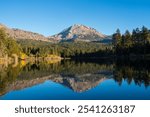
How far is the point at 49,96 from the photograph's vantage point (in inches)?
1213

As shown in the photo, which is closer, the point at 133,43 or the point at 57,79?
the point at 57,79

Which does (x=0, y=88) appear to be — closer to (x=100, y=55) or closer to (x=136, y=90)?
(x=136, y=90)

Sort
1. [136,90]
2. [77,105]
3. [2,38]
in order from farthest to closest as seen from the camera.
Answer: [2,38], [136,90], [77,105]

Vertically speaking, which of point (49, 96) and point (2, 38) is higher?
point (2, 38)

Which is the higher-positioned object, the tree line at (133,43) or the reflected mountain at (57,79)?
the tree line at (133,43)

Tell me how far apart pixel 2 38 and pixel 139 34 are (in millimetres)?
61935

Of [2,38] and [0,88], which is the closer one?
[0,88]

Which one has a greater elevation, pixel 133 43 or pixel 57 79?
pixel 133 43

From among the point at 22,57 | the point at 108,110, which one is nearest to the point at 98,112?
the point at 108,110

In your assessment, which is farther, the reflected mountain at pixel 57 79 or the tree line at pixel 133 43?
the tree line at pixel 133 43

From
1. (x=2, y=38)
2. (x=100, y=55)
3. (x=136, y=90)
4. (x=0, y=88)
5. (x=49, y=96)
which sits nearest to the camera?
(x=49, y=96)

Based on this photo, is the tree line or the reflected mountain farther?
the tree line

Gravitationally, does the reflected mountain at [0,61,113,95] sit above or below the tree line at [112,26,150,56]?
below

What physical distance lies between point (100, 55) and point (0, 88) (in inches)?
6111
